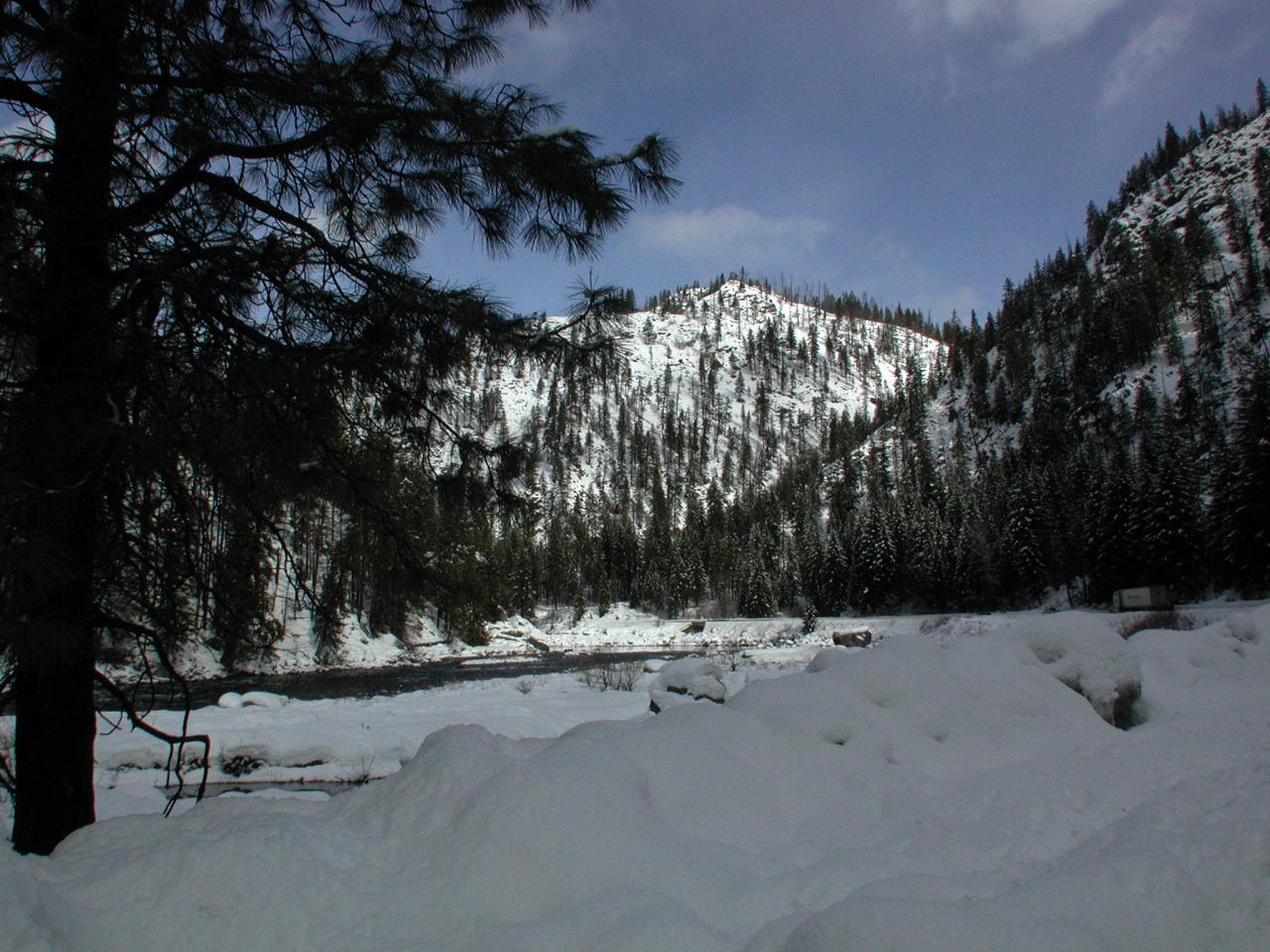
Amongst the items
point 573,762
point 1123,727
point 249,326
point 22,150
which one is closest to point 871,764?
point 573,762

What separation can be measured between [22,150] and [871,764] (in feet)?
16.3

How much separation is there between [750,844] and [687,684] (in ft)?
27.8

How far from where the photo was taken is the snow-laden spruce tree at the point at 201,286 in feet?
7.00

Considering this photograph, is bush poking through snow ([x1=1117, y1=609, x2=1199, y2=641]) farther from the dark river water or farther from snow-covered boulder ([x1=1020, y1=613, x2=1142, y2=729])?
snow-covered boulder ([x1=1020, y1=613, x2=1142, y2=729])

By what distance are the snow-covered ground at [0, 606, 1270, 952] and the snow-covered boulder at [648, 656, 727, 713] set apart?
6318 millimetres

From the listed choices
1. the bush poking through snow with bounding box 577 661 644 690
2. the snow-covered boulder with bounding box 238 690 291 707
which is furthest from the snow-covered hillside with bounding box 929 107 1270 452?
the snow-covered boulder with bounding box 238 690 291 707

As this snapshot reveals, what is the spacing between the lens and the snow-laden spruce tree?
7.00ft

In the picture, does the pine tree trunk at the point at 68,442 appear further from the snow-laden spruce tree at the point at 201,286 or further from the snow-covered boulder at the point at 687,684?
the snow-covered boulder at the point at 687,684

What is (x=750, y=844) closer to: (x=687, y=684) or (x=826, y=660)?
(x=826, y=660)

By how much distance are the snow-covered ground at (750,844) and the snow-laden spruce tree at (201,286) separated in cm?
89

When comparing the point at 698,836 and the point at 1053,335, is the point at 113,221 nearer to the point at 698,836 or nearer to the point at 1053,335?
the point at 698,836

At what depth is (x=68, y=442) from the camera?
72.9 inches

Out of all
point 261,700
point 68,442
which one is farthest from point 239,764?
point 68,442

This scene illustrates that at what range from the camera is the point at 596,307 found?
3.24m
